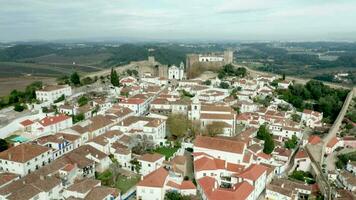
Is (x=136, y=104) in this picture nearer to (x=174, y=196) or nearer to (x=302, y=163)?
(x=174, y=196)

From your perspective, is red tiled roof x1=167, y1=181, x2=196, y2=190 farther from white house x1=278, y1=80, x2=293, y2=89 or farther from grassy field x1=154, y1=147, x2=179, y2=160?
white house x1=278, y1=80, x2=293, y2=89

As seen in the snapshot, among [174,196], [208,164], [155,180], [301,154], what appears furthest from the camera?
[301,154]

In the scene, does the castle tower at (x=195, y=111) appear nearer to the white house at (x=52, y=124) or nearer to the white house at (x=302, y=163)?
the white house at (x=302, y=163)

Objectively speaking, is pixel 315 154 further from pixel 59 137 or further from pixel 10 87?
pixel 10 87

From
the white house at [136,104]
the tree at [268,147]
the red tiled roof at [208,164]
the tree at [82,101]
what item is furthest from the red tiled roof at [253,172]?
the tree at [82,101]

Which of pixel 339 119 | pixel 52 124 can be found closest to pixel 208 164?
pixel 52 124

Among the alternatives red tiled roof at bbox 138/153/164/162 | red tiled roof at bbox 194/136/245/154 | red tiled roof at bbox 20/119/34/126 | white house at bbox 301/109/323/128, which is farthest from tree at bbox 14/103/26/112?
white house at bbox 301/109/323/128
